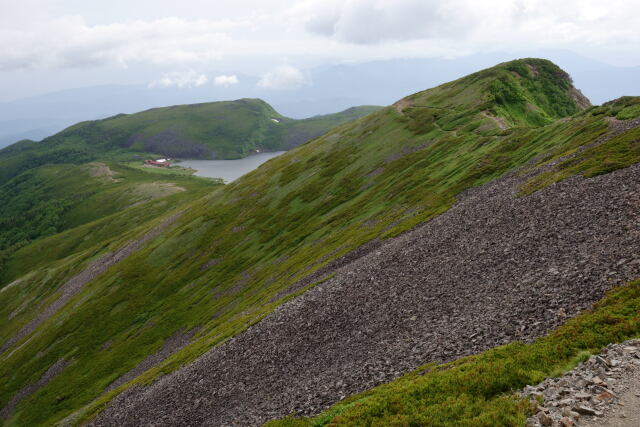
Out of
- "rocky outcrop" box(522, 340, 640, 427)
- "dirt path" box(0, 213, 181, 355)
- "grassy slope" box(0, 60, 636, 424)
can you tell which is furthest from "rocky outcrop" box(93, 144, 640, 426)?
"dirt path" box(0, 213, 181, 355)

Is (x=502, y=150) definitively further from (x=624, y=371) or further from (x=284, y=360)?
(x=624, y=371)

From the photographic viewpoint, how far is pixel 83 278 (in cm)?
14250

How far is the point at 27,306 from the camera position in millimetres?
152625

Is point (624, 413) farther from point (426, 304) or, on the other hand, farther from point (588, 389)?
point (426, 304)

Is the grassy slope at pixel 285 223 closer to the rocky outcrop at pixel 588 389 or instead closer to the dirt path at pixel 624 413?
the rocky outcrop at pixel 588 389

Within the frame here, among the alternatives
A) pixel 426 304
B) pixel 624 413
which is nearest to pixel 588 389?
pixel 624 413

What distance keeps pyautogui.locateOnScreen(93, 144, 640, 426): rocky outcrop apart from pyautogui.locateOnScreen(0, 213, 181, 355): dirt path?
9354 cm

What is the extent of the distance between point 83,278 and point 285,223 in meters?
89.4

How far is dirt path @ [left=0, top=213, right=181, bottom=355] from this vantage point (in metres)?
130

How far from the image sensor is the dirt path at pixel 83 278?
425 ft

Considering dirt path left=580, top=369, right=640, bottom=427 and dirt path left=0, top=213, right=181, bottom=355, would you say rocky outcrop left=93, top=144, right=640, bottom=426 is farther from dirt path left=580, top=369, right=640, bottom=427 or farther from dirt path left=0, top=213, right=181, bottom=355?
dirt path left=0, top=213, right=181, bottom=355

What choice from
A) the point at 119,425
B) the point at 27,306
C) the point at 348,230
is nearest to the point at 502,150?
the point at 348,230

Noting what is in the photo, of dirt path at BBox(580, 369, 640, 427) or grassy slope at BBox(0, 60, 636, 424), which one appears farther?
grassy slope at BBox(0, 60, 636, 424)

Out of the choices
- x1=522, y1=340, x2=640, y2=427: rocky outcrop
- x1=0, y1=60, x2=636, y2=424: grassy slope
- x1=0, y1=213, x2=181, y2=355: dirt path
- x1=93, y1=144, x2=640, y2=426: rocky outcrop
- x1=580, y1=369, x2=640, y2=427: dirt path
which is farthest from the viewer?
x1=0, y1=213, x2=181, y2=355: dirt path
